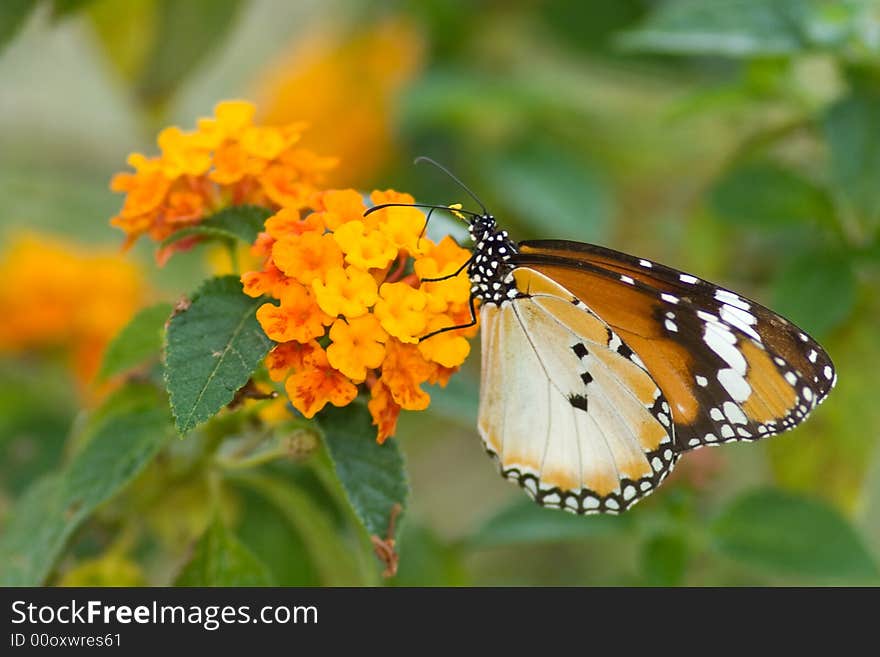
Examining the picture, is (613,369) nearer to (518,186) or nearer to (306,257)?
(306,257)

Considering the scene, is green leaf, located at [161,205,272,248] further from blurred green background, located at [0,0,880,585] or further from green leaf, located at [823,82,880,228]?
green leaf, located at [823,82,880,228]

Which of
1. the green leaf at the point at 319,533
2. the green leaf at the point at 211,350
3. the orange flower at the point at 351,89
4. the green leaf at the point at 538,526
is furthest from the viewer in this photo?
the orange flower at the point at 351,89

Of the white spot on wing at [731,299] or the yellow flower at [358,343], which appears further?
the white spot on wing at [731,299]

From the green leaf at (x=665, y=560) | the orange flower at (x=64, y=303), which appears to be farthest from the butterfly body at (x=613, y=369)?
the orange flower at (x=64, y=303)

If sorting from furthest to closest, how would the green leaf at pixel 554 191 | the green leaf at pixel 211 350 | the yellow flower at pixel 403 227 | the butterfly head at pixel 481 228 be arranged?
the green leaf at pixel 554 191
the butterfly head at pixel 481 228
the yellow flower at pixel 403 227
the green leaf at pixel 211 350

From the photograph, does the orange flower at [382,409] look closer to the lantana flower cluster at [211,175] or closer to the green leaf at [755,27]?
the lantana flower cluster at [211,175]

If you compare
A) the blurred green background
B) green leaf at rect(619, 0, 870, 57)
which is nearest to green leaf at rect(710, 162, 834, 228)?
the blurred green background
